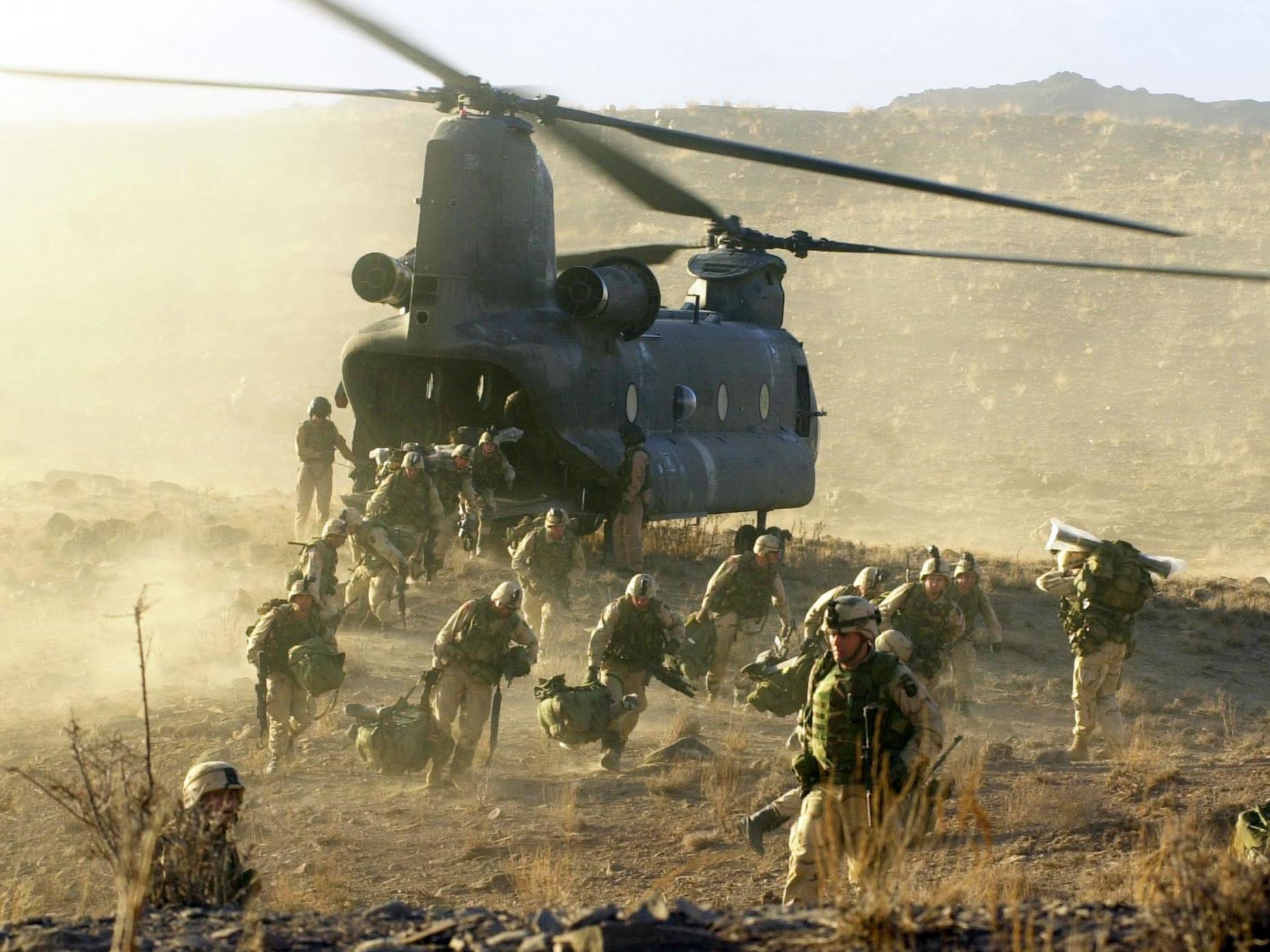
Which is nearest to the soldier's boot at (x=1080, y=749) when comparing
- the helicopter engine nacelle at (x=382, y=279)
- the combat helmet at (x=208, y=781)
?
the combat helmet at (x=208, y=781)

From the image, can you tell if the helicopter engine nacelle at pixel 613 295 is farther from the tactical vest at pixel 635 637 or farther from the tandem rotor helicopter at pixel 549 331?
the tactical vest at pixel 635 637

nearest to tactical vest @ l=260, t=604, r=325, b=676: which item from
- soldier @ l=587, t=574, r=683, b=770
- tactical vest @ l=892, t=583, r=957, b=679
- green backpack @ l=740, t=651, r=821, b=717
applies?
soldier @ l=587, t=574, r=683, b=770

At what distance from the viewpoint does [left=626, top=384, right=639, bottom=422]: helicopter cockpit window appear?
59.3 feet

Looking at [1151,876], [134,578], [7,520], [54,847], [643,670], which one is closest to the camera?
[1151,876]

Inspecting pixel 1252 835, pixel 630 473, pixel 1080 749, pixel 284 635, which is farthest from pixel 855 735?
pixel 630 473

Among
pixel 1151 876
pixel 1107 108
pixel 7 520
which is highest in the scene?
pixel 1107 108

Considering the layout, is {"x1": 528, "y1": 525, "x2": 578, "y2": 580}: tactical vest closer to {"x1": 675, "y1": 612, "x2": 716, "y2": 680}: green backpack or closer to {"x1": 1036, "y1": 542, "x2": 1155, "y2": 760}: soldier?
{"x1": 675, "y1": 612, "x2": 716, "y2": 680}: green backpack

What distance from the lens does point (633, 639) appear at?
1215 centimetres

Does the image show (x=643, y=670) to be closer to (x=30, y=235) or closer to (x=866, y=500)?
(x=866, y=500)

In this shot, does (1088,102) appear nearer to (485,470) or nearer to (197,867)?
(485,470)

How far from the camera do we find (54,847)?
9.86 metres

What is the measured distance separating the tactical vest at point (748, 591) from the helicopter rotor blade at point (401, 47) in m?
5.30

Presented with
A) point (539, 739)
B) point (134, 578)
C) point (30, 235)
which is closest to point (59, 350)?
point (30, 235)

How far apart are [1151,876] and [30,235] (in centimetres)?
5972
